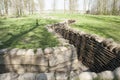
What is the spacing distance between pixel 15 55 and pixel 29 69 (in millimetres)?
581

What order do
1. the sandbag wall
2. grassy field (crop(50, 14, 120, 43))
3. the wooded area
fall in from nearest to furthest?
the sandbag wall → grassy field (crop(50, 14, 120, 43)) → the wooded area

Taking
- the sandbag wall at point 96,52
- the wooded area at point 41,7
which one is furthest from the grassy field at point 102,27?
the wooded area at point 41,7

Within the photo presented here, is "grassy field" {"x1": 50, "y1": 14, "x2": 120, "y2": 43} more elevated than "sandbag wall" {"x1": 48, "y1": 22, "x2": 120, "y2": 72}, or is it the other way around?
"grassy field" {"x1": 50, "y1": 14, "x2": 120, "y2": 43}

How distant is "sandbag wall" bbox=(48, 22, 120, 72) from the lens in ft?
14.4

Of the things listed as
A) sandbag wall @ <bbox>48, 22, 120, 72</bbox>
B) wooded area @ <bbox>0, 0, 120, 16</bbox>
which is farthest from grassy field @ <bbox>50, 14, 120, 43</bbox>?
wooded area @ <bbox>0, 0, 120, 16</bbox>

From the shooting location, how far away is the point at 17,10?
30469mm

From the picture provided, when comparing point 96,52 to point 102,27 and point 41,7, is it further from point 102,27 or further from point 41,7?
point 41,7

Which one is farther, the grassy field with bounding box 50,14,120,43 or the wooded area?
the wooded area

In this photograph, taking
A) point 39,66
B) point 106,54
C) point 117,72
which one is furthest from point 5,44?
point 117,72

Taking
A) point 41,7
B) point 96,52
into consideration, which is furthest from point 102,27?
point 41,7

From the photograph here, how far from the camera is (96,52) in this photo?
544 cm

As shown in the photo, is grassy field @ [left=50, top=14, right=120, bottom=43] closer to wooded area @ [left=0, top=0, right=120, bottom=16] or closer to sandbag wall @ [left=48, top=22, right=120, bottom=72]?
sandbag wall @ [left=48, top=22, right=120, bottom=72]

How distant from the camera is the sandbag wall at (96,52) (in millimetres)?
4383

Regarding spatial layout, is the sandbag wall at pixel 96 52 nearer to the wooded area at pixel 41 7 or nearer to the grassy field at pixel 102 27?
the grassy field at pixel 102 27
